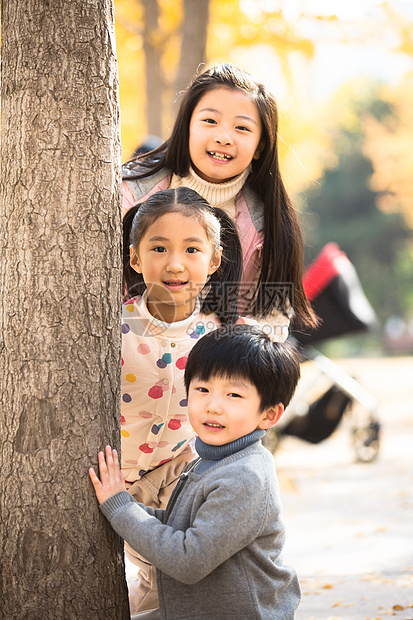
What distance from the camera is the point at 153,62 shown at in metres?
8.84

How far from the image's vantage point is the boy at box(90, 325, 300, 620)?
1964mm

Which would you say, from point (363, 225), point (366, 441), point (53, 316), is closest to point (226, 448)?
point (53, 316)

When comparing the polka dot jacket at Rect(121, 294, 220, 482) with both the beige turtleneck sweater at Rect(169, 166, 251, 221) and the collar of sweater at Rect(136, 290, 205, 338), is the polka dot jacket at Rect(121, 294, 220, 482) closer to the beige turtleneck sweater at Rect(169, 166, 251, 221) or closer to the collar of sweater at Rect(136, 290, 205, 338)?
the collar of sweater at Rect(136, 290, 205, 338)

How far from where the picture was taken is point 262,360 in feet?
7.00

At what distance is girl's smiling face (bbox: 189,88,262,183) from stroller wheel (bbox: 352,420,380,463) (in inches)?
187

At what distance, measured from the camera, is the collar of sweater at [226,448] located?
2.12 meters

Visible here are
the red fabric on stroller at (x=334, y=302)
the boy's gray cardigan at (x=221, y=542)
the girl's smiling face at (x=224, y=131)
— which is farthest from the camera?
the red fabric on stroller at (x=334, y=302)

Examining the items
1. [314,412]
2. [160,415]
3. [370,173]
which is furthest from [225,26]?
[370,173]

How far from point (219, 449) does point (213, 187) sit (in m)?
1.07

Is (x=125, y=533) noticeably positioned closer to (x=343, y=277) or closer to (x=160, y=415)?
(x=160, y=415)

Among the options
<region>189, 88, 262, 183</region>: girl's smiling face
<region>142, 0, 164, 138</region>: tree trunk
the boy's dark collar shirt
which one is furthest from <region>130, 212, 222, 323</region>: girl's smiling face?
<region>142, 0, 164, 138</region>: tree trunk

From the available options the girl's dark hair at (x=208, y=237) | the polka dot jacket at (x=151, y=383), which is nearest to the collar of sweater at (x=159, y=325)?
the polka dot jacket at (x=151, y=383)

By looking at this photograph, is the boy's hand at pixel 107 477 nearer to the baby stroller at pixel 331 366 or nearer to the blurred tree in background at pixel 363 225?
the baby stroller at pixel 331 366

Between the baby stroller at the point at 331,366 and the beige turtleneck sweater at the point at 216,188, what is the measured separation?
332cm
